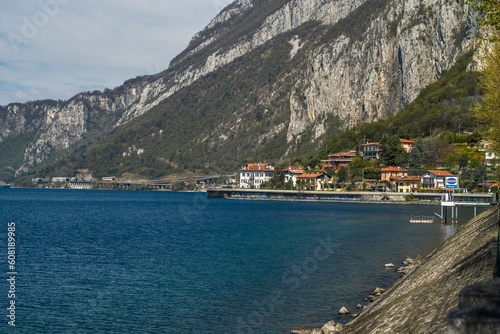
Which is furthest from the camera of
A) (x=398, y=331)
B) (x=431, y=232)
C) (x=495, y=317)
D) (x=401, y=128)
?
(x=401, y=128)

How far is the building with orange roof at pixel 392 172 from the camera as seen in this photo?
141 meters

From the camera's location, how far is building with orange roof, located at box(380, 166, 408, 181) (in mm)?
141125

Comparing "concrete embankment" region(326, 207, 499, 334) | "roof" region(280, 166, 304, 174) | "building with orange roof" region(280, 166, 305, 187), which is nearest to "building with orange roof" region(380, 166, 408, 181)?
"building with orange roof" region(280, 166, 305, 187)

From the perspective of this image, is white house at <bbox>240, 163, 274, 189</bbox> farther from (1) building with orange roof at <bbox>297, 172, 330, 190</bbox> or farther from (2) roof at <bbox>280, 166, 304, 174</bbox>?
(1) building with orange roof at <bbox>297, 172, 330, 190</bbox>

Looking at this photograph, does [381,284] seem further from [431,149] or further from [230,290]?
[431,149]

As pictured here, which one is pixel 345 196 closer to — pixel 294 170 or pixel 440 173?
pixel 440 173

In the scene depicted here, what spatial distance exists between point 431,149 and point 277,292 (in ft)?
433

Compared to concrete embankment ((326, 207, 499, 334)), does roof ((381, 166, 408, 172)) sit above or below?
above

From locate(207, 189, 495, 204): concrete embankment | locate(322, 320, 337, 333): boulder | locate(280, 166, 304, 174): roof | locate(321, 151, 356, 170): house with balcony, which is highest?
locate(321, 151, 356, 170): house with balcony

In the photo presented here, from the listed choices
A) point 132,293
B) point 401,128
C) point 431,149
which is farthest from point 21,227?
point 401,128

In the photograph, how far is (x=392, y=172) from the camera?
5591 inches

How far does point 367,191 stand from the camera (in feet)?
467

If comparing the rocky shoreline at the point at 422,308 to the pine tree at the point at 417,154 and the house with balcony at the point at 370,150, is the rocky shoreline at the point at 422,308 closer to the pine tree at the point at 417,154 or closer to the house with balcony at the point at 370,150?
the pine tree at the point at 417,154

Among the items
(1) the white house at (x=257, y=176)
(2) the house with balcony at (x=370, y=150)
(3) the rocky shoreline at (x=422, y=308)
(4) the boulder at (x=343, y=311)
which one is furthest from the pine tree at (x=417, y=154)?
(4) the boulder at (x=343, y=311)
